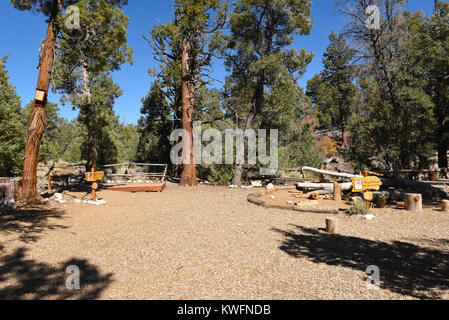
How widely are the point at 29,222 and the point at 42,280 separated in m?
3.96

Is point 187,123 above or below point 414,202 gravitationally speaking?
above

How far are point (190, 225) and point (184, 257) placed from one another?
2.41m

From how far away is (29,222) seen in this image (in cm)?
700

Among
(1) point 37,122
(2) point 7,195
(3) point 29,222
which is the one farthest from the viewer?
(1) point 37,122

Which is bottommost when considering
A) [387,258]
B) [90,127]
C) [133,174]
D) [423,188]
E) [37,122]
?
[387,258]

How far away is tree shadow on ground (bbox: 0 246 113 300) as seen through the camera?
11.3 feet

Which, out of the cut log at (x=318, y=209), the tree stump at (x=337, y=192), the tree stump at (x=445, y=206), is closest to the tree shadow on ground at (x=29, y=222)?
the cut log at (x=318, y=209)

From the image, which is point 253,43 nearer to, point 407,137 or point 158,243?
point 407,137

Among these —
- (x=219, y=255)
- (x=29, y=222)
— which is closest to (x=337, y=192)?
(x=219, y=255)

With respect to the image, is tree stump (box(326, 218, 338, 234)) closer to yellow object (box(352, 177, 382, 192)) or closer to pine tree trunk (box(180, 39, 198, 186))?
yellow object (box(352, 177, 382, 192))

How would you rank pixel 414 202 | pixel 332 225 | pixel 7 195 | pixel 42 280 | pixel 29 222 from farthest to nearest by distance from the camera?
pixel 414 202 < pixel 7 195 < pixel 29 222 < pixel 332 225 < pixel 42 280

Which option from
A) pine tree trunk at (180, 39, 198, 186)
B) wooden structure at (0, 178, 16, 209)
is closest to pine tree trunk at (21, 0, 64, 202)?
wooden structure at (0, 178, 16, 209)

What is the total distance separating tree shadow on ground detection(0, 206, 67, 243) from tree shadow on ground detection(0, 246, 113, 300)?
1.41 metres

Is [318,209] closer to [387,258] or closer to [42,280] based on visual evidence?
[387,258]
